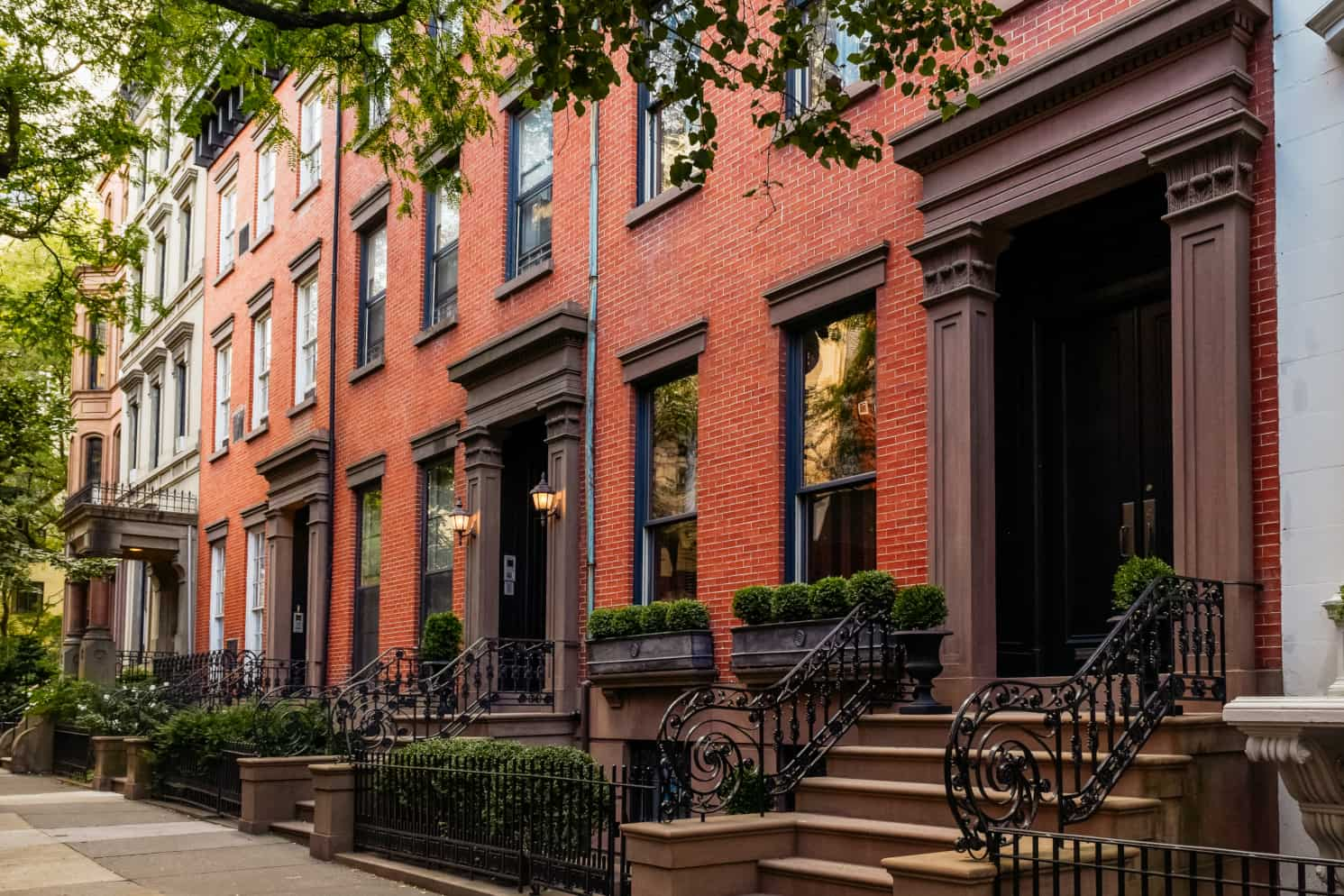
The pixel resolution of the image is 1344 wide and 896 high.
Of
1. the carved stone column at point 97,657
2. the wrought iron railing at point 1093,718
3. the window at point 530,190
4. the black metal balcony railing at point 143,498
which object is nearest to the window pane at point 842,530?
the wrought iron railing at point 1093,718

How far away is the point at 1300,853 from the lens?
25.6 feet

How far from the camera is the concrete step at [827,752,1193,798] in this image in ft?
24.6

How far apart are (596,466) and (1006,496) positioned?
5309 mm

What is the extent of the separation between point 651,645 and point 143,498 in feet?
68.1

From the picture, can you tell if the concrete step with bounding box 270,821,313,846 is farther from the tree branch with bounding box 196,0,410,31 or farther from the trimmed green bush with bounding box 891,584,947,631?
the tree branch with bounding box 196,0,410,31

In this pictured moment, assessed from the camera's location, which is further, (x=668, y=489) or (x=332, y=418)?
(x=332, y=418)

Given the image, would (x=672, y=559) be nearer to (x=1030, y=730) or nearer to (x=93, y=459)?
(x=1030, y=730)

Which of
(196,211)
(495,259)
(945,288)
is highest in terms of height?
(196,211)

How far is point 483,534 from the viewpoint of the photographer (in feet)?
54.3

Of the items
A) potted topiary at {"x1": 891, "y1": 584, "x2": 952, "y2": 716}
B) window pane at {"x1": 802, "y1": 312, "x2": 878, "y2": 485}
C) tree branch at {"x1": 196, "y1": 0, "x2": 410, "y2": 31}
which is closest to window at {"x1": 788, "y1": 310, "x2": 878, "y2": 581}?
window pane at {"x1": 802, "y1": 312, "x2": 878, "y2": 485}

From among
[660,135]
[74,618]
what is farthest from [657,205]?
[74,618]

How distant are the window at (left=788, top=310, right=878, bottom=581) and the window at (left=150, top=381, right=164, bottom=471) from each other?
22.5m

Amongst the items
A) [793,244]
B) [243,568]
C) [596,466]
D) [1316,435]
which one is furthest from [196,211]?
[1316,435]

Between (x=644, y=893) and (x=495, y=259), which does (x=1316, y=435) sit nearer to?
(x=644, y=893)
